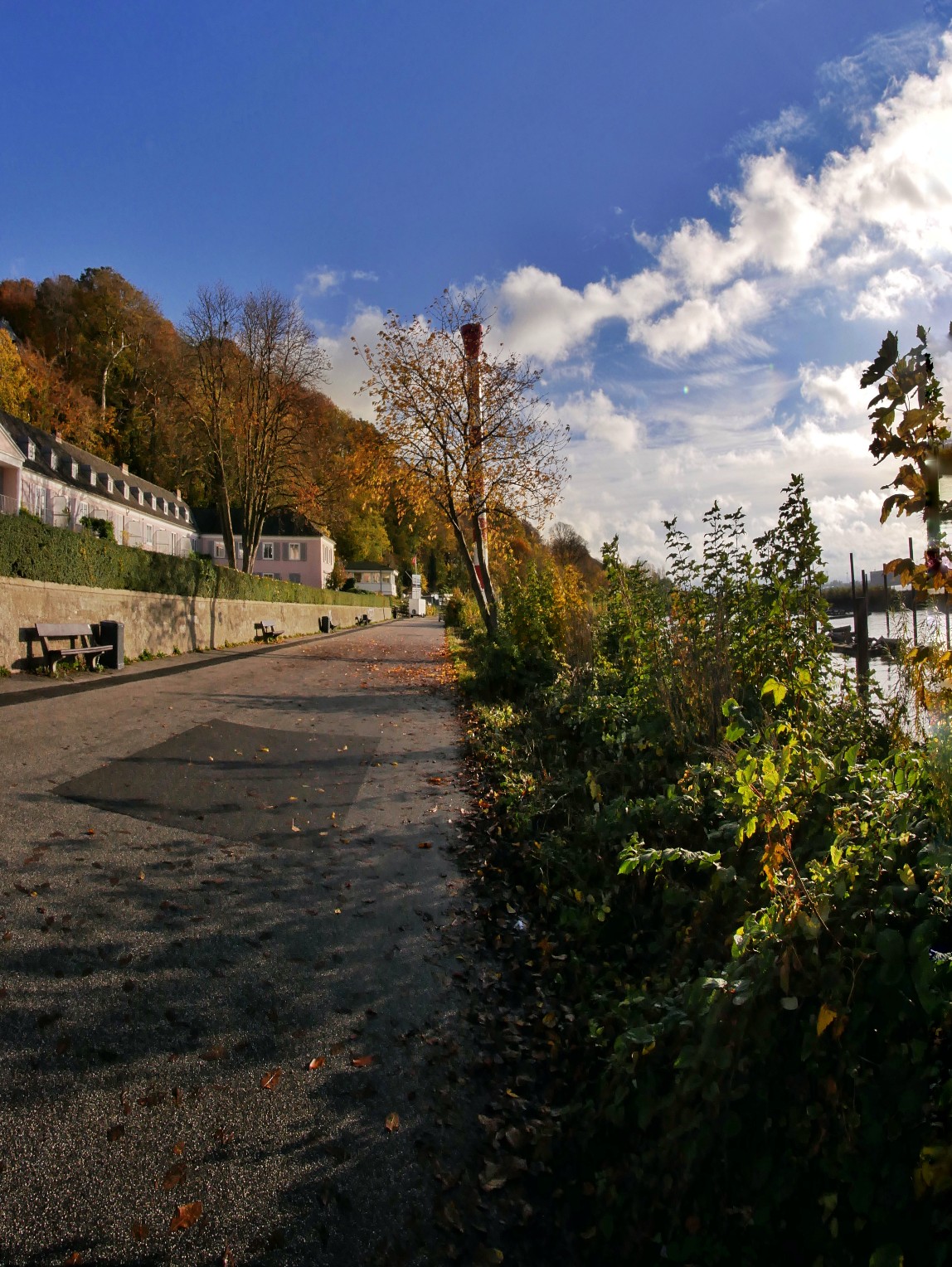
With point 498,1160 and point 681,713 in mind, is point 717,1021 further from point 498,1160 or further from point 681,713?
point 681,713

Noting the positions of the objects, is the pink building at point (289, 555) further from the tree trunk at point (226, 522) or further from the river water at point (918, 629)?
the river water at point (918, 629)

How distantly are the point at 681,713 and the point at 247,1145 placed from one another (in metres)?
4.25

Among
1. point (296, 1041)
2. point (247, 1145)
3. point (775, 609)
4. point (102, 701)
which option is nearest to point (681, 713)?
point (775, 609)

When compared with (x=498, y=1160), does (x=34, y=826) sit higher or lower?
higher

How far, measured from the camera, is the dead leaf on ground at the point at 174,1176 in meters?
2.26

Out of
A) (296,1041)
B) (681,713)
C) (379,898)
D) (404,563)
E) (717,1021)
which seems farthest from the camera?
(404,563)

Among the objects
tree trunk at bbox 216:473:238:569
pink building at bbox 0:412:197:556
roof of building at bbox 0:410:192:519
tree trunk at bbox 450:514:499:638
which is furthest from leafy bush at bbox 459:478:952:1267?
roof of building at bbox 0:410:192:519

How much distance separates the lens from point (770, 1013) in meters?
2.14

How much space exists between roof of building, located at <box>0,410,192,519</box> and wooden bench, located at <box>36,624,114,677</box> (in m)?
29.5

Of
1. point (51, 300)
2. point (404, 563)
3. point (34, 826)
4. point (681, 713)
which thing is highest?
point (51, 300)

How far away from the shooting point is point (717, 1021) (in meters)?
2.24

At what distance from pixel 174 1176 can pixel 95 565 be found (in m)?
16.1

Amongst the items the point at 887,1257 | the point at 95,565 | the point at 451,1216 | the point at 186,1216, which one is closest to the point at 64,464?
the point at 95,565

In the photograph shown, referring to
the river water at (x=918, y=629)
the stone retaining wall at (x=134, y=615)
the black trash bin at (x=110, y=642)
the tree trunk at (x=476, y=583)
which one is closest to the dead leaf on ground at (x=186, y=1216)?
the river water at (x=918, y=629)
